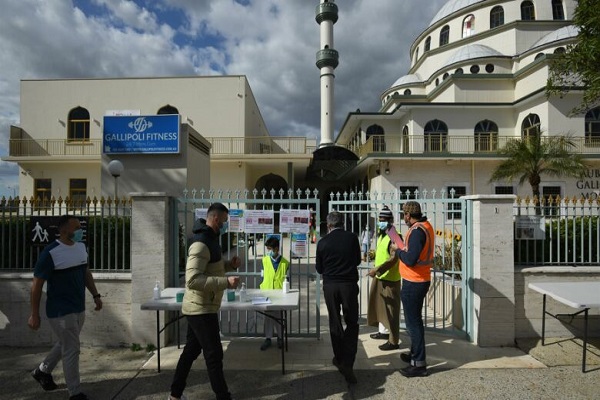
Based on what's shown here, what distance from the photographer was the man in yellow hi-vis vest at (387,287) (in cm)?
462

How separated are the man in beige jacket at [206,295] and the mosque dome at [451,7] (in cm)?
3686

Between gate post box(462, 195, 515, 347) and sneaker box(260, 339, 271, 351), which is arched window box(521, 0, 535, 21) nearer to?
gate post box(462, 195, 515, 347)

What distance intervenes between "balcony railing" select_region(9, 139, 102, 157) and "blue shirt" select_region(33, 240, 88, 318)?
18.2 metres

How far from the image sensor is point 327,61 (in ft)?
86.6

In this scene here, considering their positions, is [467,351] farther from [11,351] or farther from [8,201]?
[8,201]

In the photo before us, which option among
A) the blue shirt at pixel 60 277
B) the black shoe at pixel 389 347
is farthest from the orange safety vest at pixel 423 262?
the blue shirt at pixel 60 277

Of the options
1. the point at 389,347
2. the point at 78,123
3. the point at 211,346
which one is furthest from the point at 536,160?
the point at 78,123

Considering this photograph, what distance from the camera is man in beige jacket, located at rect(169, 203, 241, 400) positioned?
2.98 metres

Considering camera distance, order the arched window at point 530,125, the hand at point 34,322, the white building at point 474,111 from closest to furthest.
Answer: the hand at point 34,322, the white building at point 474,111, the arched window at point 530,125

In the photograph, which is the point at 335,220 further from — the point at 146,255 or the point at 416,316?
the point at 146,255

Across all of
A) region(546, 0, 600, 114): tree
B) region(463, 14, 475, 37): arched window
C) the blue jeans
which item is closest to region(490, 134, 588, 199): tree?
region(546, 0, 600, 114): tree

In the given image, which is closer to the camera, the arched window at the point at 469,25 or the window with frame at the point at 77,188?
the window with frame at the point at 77,188

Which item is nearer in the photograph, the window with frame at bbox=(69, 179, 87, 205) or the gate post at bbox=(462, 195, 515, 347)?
the gate post at bbox=(462, 195, 515, 347)

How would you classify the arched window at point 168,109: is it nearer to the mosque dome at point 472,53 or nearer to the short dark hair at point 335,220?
the short dark hair at point 335,220
